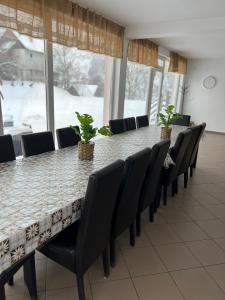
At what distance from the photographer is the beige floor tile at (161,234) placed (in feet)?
7.13

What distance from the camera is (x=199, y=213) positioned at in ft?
8.87

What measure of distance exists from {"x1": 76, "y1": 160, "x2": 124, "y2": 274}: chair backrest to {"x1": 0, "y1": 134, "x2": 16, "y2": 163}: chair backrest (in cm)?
113

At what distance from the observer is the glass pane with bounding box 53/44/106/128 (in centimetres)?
367

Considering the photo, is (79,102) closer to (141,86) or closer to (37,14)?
(37,14)

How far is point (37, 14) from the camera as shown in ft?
9.14

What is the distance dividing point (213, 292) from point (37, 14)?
130 inches

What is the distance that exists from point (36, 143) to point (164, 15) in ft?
9.33

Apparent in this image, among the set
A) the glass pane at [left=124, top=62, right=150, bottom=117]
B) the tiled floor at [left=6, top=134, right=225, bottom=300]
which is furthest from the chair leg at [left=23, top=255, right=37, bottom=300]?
the glass pane at [left=124, top=62, right=150, bottom=117]

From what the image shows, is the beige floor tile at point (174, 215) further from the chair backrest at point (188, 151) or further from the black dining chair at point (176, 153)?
the chair backrest at point (188, 151)

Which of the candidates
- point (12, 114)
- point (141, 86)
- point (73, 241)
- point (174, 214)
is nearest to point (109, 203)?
point (73, 241)

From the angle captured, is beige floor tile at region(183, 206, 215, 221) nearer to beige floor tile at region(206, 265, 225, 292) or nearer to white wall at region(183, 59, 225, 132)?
beige floor tile at region(206, 265, 225, 292)

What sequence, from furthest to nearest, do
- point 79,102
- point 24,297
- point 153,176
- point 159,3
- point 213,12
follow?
point 79,102, point 213,12, point 159,3, point 153,176, point 24,297

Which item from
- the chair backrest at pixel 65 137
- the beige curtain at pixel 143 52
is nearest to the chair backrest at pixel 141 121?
the beige curtain at pixel 143 52

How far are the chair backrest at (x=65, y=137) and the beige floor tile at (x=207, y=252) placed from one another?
5.22ft
